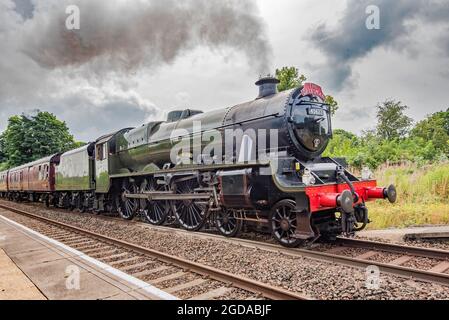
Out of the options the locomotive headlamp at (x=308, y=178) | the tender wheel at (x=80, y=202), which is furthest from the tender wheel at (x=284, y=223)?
the tender wheel at (x=80, y=202)

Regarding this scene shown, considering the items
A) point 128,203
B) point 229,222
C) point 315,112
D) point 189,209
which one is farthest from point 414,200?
point 128,203

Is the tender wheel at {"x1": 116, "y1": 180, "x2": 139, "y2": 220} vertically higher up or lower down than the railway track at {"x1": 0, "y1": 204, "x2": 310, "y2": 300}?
higher up

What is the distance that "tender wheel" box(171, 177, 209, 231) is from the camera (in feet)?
28.4

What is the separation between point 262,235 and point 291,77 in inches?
720

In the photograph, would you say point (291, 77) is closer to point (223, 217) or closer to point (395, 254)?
point (223, 217)


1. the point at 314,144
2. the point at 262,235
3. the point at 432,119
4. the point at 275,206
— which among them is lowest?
the point at 262,235

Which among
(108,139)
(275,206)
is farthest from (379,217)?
(108,139)

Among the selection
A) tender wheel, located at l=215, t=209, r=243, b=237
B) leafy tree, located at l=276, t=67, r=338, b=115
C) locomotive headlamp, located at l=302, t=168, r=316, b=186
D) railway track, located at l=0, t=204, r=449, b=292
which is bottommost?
railway track, located at l=0, t=204, r=449, b=292

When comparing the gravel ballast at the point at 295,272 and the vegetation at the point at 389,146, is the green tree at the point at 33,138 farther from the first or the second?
the gravel ballast at the point at 295,272

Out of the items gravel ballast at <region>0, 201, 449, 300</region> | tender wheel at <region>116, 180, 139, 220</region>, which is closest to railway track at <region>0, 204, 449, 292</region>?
gravel ballast at <region>0, 201, 449, 300</region>

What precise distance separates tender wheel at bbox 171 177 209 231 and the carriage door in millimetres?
4395

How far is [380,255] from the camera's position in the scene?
234 inches

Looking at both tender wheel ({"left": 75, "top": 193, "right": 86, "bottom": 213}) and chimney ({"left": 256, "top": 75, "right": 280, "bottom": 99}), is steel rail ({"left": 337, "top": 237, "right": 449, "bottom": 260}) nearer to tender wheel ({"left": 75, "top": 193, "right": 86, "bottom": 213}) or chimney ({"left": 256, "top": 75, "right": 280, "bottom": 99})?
chimney ({"left": 256, "top": 75, "right": 280, "bottom": 99})

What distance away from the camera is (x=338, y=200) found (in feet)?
19.2
